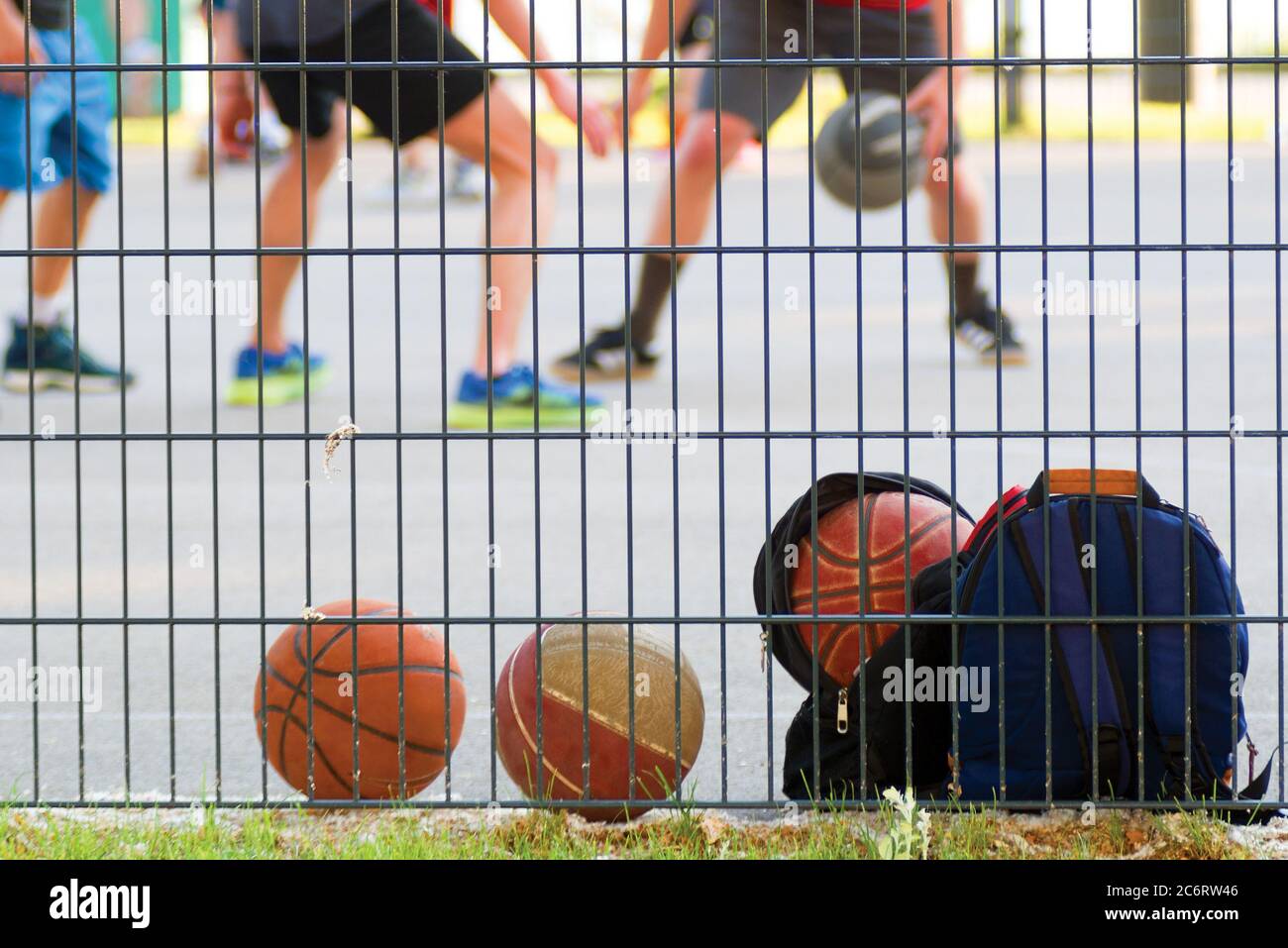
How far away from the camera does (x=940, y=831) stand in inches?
127

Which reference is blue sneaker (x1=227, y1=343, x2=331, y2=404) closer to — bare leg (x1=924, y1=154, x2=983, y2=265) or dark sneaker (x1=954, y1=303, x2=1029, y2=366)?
bare leg (x1=924, y1=154, x2=983, y2=265)

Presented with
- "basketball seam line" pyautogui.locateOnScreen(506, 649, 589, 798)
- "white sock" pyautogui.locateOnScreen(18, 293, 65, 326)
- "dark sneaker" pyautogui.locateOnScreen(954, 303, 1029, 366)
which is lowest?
"basketball seam line" pyautogui.locateOnScreen(506, 649, 589, 798)

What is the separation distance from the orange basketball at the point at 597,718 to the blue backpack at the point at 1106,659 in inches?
22.6

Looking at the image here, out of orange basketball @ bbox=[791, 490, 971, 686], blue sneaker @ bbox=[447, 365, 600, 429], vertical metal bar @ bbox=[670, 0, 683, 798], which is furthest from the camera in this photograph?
blue sneaker @ bbox=[447, 365, 600, 429]

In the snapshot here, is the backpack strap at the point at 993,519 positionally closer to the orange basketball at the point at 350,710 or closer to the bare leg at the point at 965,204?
the orange basketball at the point at 350,710

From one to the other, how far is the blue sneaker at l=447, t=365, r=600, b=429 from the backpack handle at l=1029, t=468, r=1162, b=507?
13.2 ft

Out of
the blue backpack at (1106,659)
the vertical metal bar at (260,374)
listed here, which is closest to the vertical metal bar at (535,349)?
the vertical metal bar at (260,374)

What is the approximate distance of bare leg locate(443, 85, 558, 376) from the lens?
272 inches

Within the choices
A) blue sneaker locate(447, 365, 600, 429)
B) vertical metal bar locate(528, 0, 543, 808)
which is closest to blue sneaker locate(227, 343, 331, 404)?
blue sneaker locate(447, 365, 600, 429)

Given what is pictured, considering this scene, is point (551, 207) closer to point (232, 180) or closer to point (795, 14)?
point (795, 14)

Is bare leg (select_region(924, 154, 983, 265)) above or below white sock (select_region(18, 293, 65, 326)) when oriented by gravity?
above

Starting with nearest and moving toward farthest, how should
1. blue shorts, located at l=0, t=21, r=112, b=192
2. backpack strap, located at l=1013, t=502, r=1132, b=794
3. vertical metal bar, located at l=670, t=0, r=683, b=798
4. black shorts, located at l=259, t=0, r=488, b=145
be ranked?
vertical metal bar, located at l=670, t=0, r=683, b=798 → backpack strap, located at l=1013, t=502, r=1132, b=794 → black shorts, located at l=259, t=0, r=488, b=145 → blue shorts, located at l=0, t=21, r=112, b=192

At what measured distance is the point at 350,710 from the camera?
3549mm
